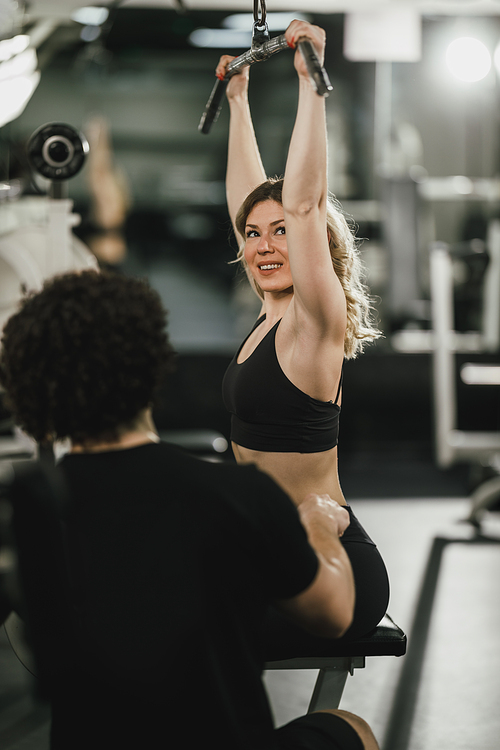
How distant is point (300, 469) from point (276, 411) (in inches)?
4.8

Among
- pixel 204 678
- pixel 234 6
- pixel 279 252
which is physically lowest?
pixel 204 678

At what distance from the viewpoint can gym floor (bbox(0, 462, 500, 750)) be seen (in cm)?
178

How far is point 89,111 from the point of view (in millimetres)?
4848

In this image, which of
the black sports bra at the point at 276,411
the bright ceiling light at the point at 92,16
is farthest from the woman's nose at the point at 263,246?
the bright ceiling light at the point at 92,16

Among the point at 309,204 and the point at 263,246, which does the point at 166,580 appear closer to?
the point at 309,204

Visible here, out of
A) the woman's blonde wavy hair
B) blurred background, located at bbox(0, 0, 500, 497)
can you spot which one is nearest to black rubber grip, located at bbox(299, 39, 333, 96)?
the woman's blonde wavy hair

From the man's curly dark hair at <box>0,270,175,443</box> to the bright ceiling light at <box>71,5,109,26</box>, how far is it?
376 cm

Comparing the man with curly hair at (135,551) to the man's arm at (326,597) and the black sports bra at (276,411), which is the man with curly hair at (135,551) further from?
the black sports bra at (276,411)

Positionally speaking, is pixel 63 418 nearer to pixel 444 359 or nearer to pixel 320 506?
pixel 320 506

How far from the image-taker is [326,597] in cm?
86

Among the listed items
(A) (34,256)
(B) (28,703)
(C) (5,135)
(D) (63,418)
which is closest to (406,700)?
(B) (28,703)

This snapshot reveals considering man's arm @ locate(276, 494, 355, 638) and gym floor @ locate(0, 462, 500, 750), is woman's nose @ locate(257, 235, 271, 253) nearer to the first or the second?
man's arm @ locate(276, 494, 355, 638)

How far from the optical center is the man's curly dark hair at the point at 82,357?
2.63 ft

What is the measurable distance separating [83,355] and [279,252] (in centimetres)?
68
